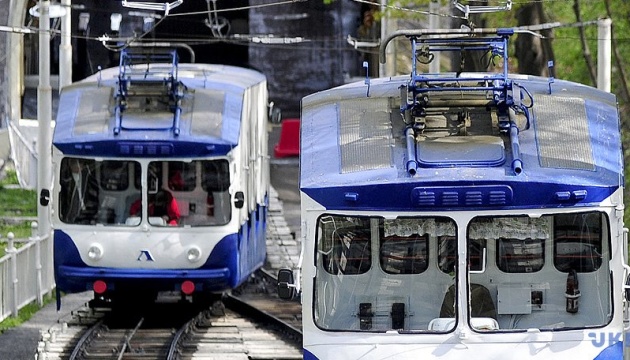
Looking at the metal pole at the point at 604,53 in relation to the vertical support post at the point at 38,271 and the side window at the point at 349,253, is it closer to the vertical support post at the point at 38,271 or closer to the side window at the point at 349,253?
the vertical support post at the point at 38,271

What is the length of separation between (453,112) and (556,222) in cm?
122

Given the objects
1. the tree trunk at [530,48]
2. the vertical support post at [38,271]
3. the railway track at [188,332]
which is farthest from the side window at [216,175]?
the tree trunk at [530,48]

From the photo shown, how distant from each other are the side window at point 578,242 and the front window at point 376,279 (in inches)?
32.8

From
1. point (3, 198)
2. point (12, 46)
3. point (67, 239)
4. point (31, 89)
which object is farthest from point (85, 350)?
point (31, 89)

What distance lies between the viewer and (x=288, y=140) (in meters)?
45.4

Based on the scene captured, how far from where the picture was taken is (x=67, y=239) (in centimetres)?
1941

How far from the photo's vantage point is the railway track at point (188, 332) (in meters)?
18.0

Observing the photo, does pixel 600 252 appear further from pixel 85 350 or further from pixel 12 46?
pixel 12 46

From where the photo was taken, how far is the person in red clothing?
19.5 metres

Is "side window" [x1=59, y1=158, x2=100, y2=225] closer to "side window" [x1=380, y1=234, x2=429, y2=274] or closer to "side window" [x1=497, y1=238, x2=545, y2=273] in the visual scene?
"side window" [x1=380, y1=234, x2=429, y2=274]

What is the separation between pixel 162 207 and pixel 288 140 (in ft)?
85.0

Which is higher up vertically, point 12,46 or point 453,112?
point 12,46

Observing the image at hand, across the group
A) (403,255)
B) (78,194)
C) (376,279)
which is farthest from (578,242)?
(78,194)

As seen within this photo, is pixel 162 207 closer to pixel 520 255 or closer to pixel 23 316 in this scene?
pixel 23 316
